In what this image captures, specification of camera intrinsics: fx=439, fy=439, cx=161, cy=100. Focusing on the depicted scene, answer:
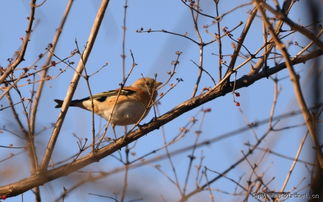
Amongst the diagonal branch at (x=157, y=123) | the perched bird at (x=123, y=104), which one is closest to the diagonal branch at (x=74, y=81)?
the diagonal branch at (x=157, y=123)

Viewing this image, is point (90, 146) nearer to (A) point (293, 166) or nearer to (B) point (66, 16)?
(B) point (66, 16)

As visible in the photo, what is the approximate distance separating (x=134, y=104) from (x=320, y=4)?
577cm

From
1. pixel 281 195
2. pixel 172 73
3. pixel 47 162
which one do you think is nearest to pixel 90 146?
pixel 47 162

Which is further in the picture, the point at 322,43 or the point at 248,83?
the point at 248,83

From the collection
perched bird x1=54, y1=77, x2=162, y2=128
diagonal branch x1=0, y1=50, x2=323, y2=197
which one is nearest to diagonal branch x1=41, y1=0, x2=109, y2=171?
diagonal branch x1=0, y1=50, x2=323, y2=197

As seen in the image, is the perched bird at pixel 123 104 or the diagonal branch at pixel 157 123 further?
the perched bird at pixel 123 104

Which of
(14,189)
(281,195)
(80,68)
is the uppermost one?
(80,68)

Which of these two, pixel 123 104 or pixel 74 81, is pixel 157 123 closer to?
pixel 74 81

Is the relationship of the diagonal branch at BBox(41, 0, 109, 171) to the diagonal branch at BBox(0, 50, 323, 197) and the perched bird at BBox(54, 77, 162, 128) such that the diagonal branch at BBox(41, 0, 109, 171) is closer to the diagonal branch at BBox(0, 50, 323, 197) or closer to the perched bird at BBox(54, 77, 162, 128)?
the diagonal branch at BBox(0, 50, 323, 197)

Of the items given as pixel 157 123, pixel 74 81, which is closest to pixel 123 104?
pixel 157 123

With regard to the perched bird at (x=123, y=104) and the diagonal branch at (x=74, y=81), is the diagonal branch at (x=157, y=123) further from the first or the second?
the perched bird at (x=123, y=104)

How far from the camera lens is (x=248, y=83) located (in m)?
4.60

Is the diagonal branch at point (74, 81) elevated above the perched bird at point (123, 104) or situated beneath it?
situated beneath

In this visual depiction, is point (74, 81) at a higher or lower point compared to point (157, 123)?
higher
